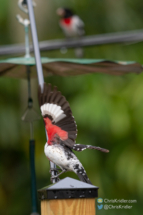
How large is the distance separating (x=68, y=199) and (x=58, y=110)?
0.38m

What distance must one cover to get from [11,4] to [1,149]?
1777 mm

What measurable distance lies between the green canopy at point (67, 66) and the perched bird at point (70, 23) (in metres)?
2.17

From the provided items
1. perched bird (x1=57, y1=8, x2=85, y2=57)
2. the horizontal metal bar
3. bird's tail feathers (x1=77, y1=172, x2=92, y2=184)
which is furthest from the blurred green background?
bird's tail feathers (x1=77, y1=172, x2=92, y2=184)

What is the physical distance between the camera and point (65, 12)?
4.72 metres

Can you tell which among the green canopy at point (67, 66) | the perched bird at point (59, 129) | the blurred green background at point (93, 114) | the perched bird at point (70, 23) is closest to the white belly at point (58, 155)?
the perched bird at point (59, 129)

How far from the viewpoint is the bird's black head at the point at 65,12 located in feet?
15.3

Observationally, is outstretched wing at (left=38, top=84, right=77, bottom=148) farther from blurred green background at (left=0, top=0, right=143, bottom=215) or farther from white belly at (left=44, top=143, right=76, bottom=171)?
blurred green background at (left=0, top=0, right=143, bottom=215)

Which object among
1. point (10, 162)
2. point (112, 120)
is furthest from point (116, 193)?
point (10, 162)

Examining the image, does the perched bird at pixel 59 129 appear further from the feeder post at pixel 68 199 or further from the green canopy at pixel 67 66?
the green canopy at pixel 67 66

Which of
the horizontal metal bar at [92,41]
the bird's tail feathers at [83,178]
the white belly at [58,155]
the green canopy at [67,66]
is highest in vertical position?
the horizontal metal bar at [92,41]

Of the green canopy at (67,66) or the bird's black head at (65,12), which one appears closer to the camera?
the green canopy at (67,66)

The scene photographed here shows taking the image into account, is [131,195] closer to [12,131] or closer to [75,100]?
[75,100]

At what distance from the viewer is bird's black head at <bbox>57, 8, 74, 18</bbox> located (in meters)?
4.66

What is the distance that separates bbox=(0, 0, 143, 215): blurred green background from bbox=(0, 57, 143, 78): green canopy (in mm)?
1252
